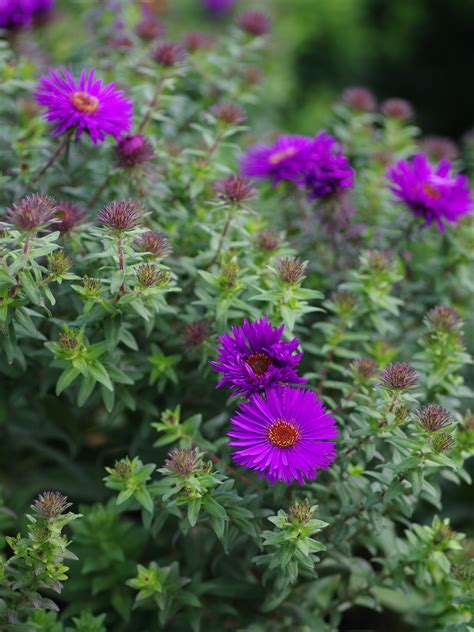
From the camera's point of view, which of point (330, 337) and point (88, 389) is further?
point (330, 337)

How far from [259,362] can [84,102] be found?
51 cm

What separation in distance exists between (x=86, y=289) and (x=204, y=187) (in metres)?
0.45

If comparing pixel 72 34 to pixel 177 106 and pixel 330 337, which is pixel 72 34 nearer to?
pixel 177 106

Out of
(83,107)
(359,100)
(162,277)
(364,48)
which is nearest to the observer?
(162,277)

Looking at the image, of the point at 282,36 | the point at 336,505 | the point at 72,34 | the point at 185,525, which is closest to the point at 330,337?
the point at 336,505

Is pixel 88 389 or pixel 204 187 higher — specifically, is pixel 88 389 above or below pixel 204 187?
below

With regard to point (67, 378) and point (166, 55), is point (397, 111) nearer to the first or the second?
point (166, 55)

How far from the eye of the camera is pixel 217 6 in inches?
138

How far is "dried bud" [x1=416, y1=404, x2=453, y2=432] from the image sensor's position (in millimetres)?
1121

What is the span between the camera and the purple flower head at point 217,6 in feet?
11.5

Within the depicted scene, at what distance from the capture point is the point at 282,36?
10.5 feet

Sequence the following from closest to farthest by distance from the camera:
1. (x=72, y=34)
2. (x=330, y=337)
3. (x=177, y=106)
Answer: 1. (x=330, y=337)
2. (x=177, y=106)
3. (x=72, y=34)

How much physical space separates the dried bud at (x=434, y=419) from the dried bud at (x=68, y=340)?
1.64 feet

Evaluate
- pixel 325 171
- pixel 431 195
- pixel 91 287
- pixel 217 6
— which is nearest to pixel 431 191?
pixel 431 195
